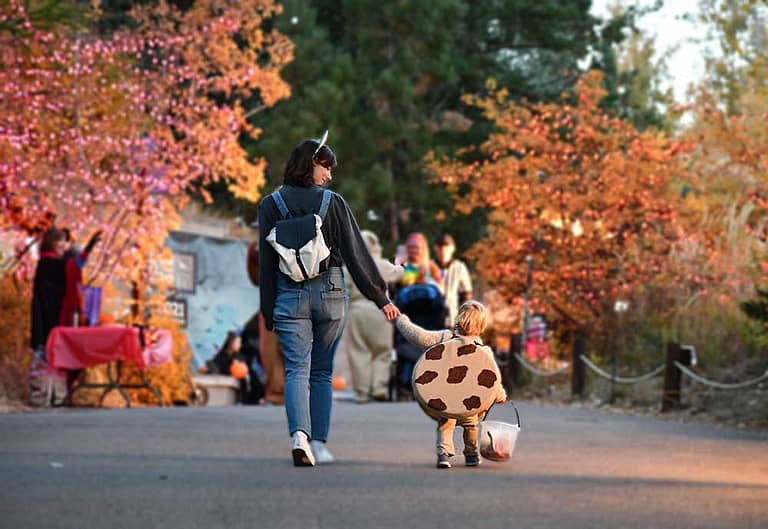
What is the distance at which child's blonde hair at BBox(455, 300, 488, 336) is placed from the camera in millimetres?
8898

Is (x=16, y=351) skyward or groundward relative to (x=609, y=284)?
groundward

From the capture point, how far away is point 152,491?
8.23m

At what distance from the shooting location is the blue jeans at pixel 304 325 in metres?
9.34

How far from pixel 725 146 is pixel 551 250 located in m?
8.57

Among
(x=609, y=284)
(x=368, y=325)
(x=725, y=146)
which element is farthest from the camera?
(x=609, y=284)

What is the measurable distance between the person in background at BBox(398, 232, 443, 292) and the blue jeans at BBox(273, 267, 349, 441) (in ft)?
30.4

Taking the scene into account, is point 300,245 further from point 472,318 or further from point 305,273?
point 472,318

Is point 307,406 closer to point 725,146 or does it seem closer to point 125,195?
point 725,146

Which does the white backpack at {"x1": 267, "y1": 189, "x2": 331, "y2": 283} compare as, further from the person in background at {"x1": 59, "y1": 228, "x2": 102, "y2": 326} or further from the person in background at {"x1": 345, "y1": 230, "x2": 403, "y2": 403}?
the person in background at {"x1": 59, "y1": 228, "x2": 102, "y2": 326}

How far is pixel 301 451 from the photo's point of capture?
948 centimetres

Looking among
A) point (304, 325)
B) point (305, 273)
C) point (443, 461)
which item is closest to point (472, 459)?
point (443, 461)

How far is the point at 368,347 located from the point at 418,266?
6.43ft

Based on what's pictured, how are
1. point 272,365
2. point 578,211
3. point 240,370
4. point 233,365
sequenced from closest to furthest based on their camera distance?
point 272,365
point 240,370
point 233,365
point 578,211

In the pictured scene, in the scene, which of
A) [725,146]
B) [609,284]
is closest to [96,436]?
[725,146]
